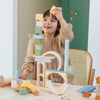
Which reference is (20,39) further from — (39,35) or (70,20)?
(39,35)

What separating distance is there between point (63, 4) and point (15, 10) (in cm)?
120

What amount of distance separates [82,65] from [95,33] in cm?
82

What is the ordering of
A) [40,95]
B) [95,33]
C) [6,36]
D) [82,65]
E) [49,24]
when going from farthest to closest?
[6,36] < [95,33] < [82,65] < [49,24] < [40,95]

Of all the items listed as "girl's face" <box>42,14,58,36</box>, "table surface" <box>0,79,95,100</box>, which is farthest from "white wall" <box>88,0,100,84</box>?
"table surface" <box>0,79,95,100</box>

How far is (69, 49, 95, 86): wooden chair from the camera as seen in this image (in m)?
1.58

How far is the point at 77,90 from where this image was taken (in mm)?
1055

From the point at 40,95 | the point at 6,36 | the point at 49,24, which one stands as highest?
the point at 49,24

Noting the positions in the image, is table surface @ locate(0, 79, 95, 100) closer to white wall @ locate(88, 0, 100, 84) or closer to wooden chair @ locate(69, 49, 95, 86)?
wooden chair @ locate(69, 49, 95, 86)

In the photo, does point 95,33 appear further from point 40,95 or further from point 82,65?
point 40,95

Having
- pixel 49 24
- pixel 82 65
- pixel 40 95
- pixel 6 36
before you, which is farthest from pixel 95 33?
pixel 40 95

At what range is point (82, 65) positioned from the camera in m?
1.64

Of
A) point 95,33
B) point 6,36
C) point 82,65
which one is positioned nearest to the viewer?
point 82,65

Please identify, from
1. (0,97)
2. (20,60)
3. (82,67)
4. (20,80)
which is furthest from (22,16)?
(0,97)

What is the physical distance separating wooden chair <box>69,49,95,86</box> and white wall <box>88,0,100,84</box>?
0.73 metres
